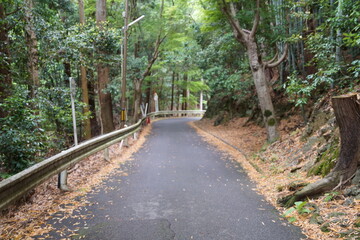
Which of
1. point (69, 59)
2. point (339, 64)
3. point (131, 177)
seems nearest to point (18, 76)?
point (69, 59)

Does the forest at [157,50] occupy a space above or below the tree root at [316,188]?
above

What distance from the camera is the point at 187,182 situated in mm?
6613

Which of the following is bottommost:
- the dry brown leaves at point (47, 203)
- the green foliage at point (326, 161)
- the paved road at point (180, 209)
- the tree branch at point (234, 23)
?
the paved road at point (180, 209)

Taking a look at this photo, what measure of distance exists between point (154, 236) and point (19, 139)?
341 cm

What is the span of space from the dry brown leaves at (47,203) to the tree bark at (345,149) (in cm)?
395

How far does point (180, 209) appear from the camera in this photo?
15.8 feet

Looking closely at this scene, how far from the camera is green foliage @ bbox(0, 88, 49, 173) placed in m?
5.37

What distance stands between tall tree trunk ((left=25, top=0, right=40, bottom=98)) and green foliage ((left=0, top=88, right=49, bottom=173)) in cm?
239

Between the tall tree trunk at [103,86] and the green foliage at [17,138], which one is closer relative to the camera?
the green foliage at [17,138]

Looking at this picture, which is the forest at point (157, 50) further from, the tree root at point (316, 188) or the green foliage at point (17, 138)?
the tree root at point (316, 188)

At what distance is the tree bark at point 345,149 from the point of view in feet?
15.4

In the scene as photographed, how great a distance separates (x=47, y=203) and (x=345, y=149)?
5344 millimetres

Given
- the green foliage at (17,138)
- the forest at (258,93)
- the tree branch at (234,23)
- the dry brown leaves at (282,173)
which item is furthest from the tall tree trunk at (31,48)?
the dry brown leaves at (282,173)

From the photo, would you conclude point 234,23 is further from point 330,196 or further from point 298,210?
point 298,210
